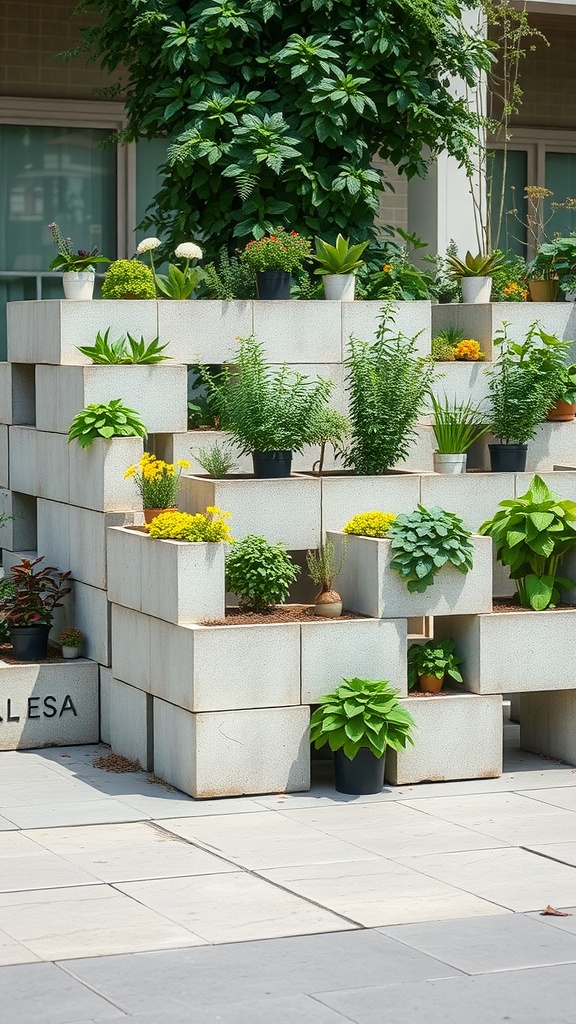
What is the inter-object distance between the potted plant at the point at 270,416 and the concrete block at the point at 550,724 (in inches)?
78.2

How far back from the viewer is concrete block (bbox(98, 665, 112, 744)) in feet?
31.6

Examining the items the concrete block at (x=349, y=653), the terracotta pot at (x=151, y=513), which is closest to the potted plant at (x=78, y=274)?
the terracotta pot at (x=151, y=513)

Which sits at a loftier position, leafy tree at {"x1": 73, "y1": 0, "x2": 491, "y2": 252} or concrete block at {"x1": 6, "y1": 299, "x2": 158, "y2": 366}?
leafy tree at {"x1": 73, "y1": 0, "x2": 491, "y2": 252}

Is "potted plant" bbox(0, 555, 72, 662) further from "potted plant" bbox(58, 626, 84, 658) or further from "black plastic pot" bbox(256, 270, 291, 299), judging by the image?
"black plastic pot" bbox(256, 270, 291, 299)

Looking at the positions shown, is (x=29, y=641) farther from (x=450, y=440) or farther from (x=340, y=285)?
(x=340, y=285)

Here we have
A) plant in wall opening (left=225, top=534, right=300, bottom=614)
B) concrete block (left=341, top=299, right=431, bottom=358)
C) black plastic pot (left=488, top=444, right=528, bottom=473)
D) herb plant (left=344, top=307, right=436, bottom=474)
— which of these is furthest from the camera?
concrete block (left=341, top=299, right=431, bottom=358)

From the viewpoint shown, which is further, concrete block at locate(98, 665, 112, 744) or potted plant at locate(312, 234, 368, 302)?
potted plant at locate(312, 234, 368, 302)

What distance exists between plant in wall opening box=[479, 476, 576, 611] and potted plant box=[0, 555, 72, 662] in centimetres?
261

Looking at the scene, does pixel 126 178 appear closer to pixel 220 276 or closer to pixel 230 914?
pixel 220 276

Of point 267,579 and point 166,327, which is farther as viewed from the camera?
point 166,327

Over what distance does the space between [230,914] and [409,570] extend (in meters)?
2.68

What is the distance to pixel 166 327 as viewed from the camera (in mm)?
9977

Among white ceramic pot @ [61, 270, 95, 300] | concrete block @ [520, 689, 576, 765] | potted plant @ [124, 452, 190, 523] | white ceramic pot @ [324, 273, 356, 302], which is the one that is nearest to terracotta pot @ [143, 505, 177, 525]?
potted plant @ [124, 452, 190, 523]

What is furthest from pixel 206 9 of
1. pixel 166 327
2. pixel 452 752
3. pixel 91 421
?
pixel 452 752
